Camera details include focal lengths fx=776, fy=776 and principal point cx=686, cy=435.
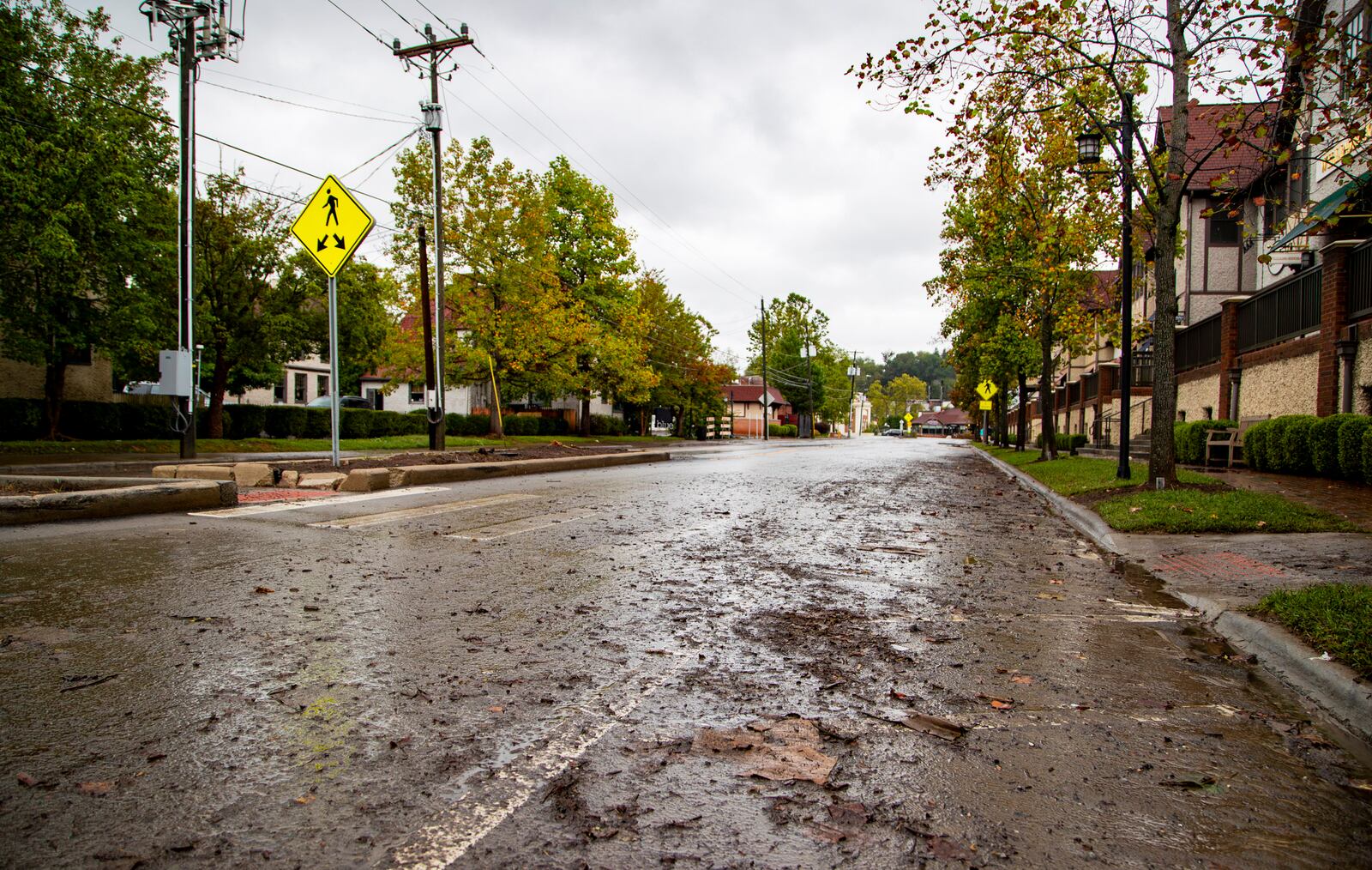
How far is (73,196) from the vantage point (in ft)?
66.5

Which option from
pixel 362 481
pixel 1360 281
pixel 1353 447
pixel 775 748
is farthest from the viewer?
pixel 1360 281

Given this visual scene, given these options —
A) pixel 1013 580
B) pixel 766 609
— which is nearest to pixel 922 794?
pixel 766 609

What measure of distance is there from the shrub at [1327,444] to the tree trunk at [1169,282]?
10.3 feet

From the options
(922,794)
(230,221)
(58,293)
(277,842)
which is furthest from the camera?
(230,221)

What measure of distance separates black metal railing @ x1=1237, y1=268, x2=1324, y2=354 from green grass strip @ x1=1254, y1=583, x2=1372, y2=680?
1407 centimetres

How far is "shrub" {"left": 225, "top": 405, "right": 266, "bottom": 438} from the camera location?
3034 cm

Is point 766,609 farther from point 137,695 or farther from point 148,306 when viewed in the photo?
point 148,306

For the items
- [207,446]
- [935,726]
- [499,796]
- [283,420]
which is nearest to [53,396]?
[207,446]

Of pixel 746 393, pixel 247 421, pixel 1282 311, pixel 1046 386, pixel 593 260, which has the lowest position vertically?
pixel 247 421

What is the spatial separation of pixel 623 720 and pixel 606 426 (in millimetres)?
51226

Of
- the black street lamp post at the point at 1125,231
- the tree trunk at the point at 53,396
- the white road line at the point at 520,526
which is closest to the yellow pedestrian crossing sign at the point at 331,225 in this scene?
the white road line at the point at 520,526

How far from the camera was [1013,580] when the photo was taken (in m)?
6.36

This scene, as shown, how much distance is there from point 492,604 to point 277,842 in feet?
9.04

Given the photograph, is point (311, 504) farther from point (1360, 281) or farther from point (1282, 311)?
point (1282, 311)
